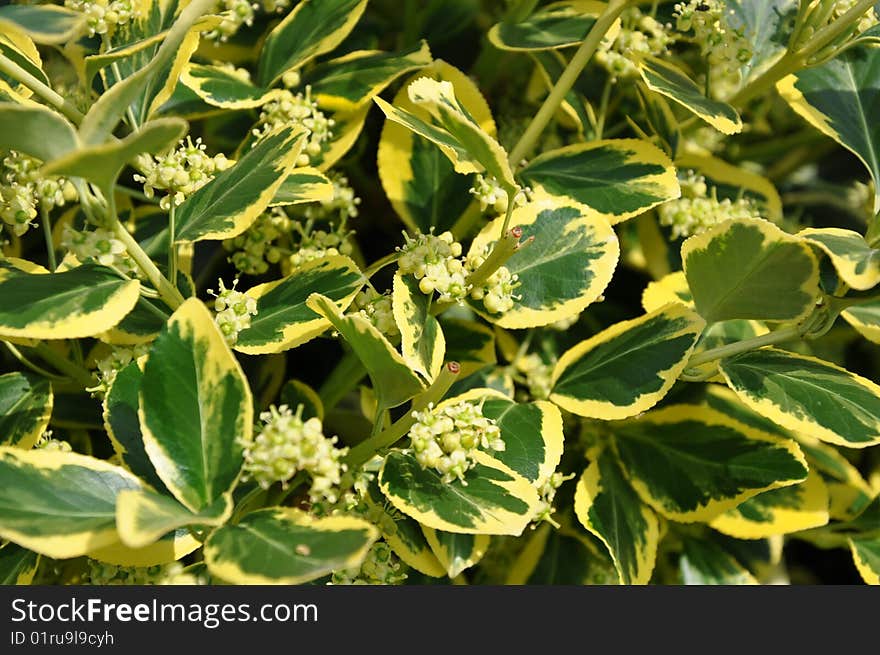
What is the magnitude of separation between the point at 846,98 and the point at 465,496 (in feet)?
2.33

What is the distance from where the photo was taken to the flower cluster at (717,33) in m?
1.16

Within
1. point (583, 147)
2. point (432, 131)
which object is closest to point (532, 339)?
point (583, 147)

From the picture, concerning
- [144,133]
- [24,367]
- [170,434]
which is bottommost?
[24,367]

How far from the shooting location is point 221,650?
0.90 m

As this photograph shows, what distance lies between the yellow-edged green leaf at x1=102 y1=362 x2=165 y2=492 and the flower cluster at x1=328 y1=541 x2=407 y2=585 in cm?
20

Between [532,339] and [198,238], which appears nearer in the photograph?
[198,238]

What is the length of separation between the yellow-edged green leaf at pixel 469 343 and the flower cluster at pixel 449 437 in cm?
29

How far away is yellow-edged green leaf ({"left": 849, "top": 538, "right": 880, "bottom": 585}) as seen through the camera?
48.1 inches

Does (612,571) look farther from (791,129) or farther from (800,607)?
(791,129)

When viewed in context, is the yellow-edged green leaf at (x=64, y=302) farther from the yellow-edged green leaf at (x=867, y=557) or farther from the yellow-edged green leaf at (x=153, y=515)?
the yellow-edged green leaf at (x=867, y=557)

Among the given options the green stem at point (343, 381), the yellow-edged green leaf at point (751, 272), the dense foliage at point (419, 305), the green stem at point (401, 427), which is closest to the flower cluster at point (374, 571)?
the dense foliage at point (419, 305)

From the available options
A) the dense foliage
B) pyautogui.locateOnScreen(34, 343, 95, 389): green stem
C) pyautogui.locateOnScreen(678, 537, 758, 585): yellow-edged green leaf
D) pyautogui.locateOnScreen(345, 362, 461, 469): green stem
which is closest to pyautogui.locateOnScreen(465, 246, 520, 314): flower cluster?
the dense foliage

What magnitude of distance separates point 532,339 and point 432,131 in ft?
1.55

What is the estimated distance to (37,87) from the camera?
2.99ft
